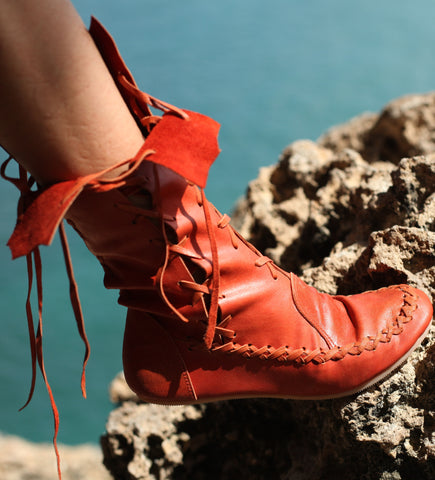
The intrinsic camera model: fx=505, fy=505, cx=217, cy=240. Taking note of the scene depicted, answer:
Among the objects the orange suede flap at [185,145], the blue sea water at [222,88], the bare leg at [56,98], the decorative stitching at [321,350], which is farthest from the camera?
the blue sea water at [222,88]

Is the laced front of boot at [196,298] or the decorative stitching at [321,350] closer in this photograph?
the laced front of boot at [196,298]

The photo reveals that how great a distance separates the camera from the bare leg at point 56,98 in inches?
25.0

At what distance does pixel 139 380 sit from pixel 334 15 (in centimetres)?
410

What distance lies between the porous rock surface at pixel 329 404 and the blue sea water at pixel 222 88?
1.11 meters

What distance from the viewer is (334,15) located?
426 centimetres

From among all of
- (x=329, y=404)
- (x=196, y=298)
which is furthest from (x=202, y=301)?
(x=329, y=404)

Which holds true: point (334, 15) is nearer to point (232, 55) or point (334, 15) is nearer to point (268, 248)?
point (232, 55)

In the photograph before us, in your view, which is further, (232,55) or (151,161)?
(232,55)

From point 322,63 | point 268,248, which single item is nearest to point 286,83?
point 322,63

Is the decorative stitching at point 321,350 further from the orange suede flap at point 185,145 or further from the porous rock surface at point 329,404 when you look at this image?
the orange suede flap at point 185,145

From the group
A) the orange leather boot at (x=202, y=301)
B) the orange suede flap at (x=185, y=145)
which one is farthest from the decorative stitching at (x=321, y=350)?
the orange suede flap at (x=185, y=145)

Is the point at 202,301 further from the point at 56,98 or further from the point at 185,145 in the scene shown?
the point at 56,98

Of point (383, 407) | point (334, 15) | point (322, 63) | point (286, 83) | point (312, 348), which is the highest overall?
point (334, 15)

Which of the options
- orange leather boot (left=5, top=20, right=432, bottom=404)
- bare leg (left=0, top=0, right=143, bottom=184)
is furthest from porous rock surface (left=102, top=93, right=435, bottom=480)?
bare leg (left=0, top=0, right=143, bottom=184)
